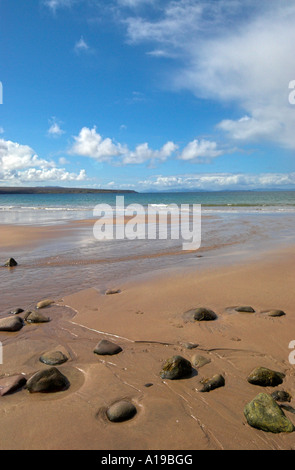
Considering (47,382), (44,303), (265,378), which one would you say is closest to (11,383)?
(47,382)

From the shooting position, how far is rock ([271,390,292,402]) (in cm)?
350

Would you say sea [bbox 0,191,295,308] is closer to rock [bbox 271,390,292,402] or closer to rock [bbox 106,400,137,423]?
rock [bbox 106,400,137,423]

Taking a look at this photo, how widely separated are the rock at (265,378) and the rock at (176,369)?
2.67 feet

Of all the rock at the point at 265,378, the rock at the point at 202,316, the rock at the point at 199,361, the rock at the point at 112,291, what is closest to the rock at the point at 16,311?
the rock at the point at 112,291

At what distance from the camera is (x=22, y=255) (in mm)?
12766

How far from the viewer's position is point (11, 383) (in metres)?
3.84

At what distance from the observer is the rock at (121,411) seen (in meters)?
3.25

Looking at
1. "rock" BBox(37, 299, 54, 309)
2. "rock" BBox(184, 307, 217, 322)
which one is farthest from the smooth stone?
"rock" BBox(37, 299, 54, 309)

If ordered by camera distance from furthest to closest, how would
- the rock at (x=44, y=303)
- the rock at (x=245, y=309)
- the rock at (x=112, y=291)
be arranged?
1. the rock at (x=112, y=291)
2. the rock at (x=44, y=303)
3. the rock at (x=245, y=309)

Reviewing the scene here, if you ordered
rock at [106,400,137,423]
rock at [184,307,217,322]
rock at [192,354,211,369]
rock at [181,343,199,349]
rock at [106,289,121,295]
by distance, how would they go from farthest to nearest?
rock at [106,289,121,295] < rock at [184,307,217,322] < rock at [181,343,199,349] < rock at [192,354,211,369] < rock at [106,400,137,423]

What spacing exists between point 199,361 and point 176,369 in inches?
19.5

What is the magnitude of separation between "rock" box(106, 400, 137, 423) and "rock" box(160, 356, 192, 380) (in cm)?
75

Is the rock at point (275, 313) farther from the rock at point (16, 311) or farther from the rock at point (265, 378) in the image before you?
the rock at point (16, 311)

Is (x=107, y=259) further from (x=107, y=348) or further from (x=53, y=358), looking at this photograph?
(x=53, y=358)
